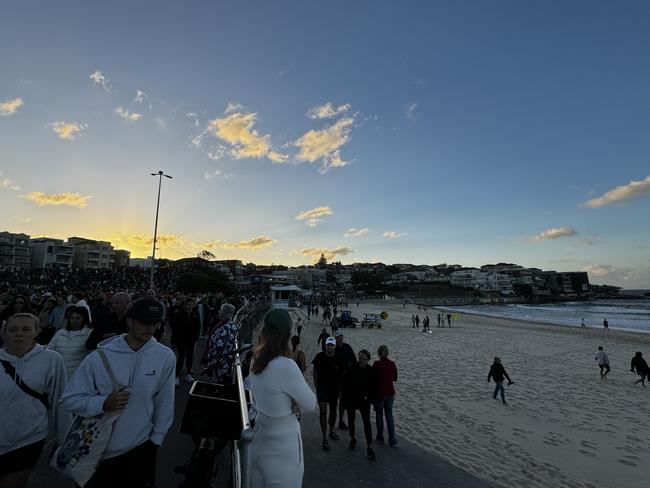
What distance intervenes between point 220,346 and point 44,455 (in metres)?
2.40

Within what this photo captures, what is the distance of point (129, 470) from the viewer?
7.08ft

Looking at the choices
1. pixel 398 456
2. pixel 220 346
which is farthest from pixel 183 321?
pixel 398 456

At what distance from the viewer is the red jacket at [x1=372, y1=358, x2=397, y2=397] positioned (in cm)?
628

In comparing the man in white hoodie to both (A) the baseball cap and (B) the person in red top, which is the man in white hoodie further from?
(B) the person in red top

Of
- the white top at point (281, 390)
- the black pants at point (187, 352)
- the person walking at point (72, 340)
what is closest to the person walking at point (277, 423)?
the white top at point (281, 390)

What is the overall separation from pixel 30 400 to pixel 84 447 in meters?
0.85

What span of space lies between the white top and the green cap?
23 cm

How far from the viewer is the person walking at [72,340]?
162 inches

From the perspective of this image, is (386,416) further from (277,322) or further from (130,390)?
(130,390)

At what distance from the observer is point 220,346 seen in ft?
18.1

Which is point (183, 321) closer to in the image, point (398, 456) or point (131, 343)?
point (398, 456)

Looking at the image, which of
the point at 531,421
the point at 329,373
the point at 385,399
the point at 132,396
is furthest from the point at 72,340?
the point at 531,421

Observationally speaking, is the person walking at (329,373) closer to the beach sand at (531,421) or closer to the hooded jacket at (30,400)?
the beach sand at (531,421)

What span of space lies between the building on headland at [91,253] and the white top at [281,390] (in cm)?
9446
